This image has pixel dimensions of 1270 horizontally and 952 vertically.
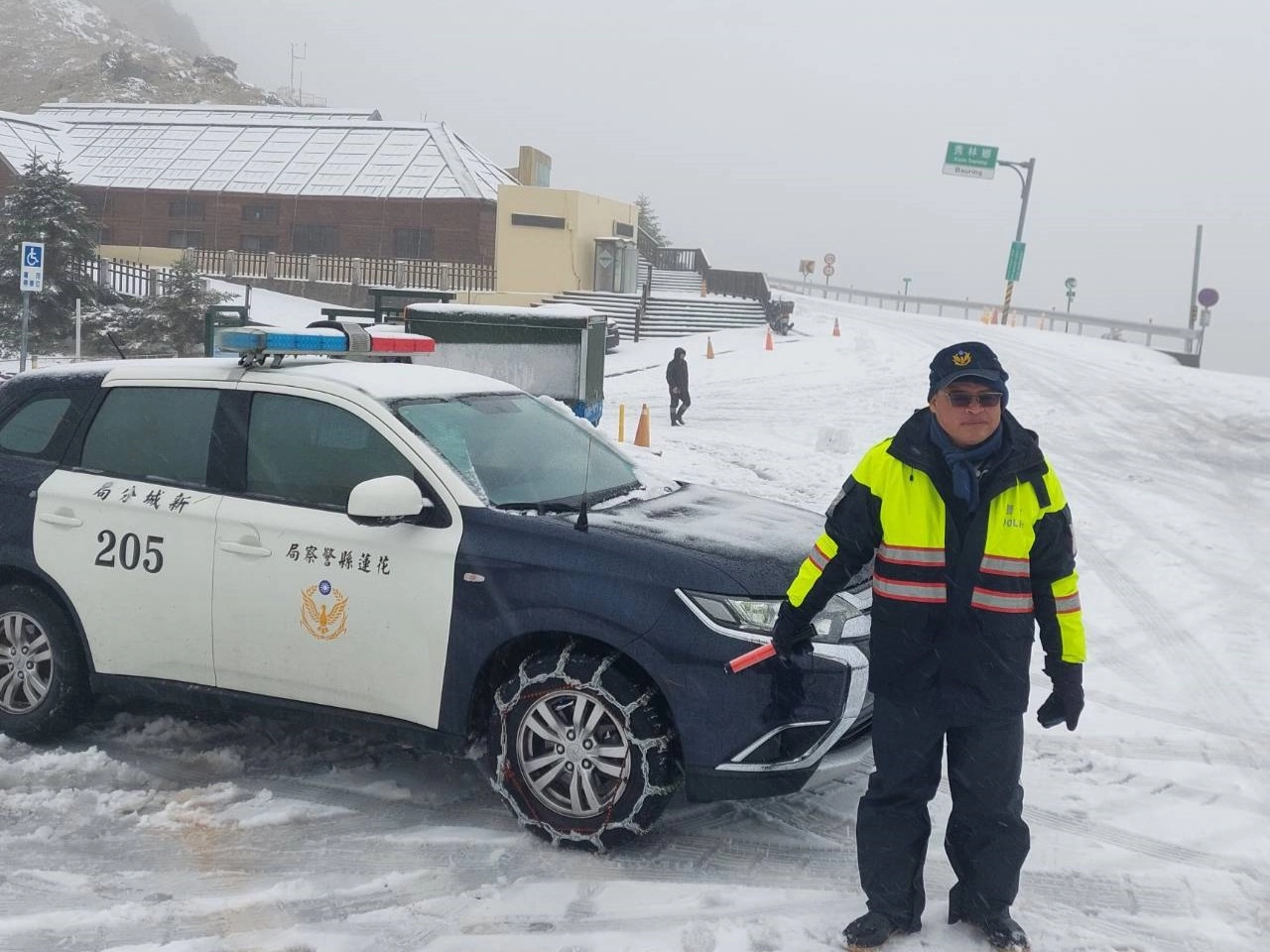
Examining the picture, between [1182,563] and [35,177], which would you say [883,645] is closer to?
[1182,563]

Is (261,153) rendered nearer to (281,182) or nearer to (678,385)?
(281,182)

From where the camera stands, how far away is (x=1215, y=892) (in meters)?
3.97

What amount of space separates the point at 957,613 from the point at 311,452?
8.77 feet

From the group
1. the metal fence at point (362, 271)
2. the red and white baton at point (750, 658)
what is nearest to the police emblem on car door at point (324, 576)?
the red and white baton at point (750, 658)

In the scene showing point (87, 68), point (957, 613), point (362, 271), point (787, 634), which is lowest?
point (787, 634)

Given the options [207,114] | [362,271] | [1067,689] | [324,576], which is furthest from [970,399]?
[207,114]

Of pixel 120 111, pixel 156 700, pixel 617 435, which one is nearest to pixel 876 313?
pixel 617 435

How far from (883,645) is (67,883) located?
114 inches

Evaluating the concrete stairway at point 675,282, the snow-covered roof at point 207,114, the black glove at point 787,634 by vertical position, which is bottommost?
the black glove at point 787,634

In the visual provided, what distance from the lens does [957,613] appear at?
337 centimetres

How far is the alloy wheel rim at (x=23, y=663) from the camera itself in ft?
16.5

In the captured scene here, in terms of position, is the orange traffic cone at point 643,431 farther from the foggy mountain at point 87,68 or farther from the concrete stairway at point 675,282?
the foggy mountain at point 87,68

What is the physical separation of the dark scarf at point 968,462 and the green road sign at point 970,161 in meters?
39.0

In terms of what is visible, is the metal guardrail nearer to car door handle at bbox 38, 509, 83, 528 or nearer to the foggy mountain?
car door handle at bbox 38, 509, 83, 528
